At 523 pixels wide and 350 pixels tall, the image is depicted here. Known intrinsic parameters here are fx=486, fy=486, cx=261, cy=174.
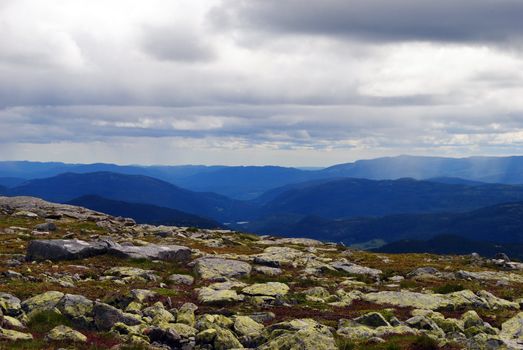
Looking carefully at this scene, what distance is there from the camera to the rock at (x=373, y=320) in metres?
27.7

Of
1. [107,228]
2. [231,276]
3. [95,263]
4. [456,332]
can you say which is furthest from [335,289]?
[107,228]

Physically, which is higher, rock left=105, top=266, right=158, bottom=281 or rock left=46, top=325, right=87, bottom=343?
rock left=46, top=325, right=87, bottom=343

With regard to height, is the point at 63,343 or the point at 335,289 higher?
the point at 63,343

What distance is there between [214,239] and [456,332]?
179 ft

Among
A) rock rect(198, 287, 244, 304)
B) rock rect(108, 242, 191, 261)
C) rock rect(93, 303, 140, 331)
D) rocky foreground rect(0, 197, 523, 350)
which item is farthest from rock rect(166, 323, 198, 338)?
rock rect(108, 242, 191, 261)

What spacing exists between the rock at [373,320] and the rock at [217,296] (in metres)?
9.41

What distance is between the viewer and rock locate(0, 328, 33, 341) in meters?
21.1

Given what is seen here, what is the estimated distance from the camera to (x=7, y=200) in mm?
121500

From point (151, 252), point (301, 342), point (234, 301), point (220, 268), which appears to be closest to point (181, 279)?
point (220, 268)

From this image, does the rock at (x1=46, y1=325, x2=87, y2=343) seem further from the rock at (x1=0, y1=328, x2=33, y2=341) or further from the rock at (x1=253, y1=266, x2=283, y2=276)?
the rock at (x1=253, y1=266, x2=283, y2=276)

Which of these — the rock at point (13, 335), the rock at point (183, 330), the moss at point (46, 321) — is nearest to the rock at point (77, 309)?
the moss at point (46, 321)

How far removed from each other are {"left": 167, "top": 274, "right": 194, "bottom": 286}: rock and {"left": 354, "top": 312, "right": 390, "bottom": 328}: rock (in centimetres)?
1687

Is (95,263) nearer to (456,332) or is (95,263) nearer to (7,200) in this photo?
(456,332)

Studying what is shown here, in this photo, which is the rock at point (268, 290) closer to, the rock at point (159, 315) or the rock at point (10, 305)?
the rock at point (159, 315)
